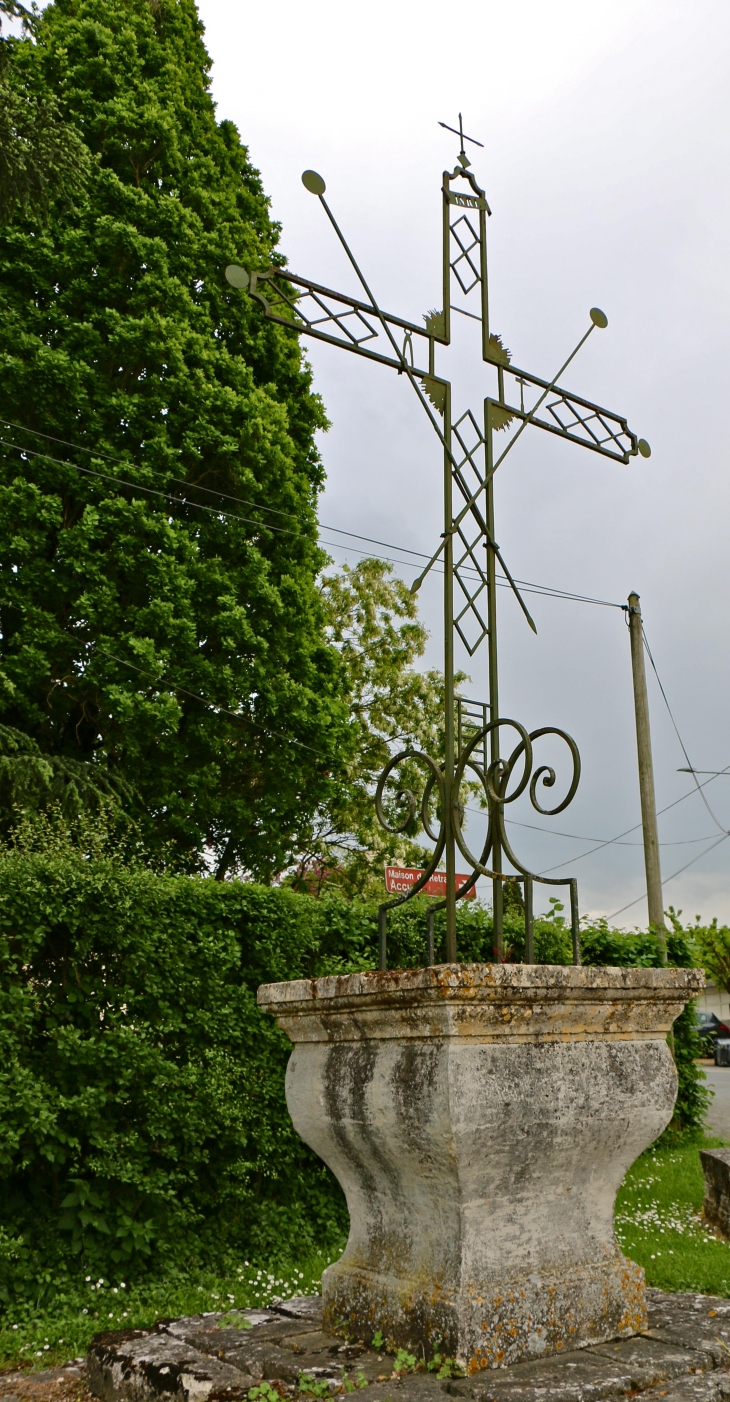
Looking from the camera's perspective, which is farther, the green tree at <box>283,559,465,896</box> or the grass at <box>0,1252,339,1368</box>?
the green tree at <box>283,559,465,896</box>

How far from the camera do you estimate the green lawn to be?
5.02m

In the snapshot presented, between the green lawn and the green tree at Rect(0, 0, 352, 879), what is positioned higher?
the green tree at Rect(0, 0, 352, 879)

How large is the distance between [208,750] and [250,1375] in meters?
8.43

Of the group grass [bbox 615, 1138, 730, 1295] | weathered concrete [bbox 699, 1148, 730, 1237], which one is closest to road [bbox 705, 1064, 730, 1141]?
grass [bbox 615, 1138, 730, 1295]

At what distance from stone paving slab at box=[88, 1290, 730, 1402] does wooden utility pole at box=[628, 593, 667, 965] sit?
9.28 metres

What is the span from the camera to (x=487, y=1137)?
3170mm

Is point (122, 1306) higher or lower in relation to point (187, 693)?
lower

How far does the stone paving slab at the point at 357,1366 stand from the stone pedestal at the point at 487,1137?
11 centimetres

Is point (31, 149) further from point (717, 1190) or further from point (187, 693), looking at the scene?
point (717, 1190)

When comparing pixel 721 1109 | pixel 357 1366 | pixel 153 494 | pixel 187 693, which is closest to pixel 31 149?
pixel 153 494

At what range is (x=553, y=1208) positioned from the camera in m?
3.41

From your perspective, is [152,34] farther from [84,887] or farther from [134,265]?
[84,887]

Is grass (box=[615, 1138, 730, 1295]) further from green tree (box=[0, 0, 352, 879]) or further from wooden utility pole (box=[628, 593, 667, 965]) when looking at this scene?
green tree (box=[0, 0, 352, 879])

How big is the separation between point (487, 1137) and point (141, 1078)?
3444 mm
